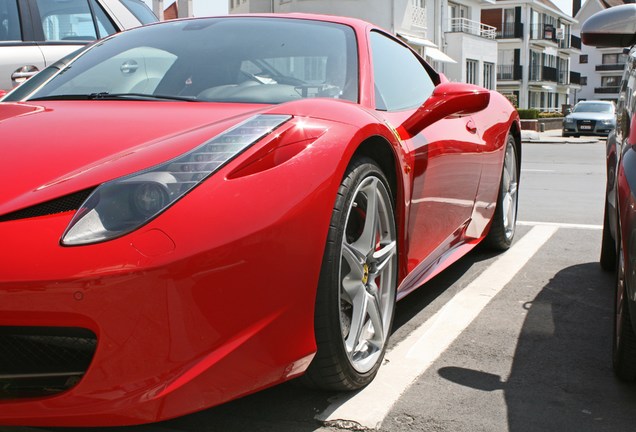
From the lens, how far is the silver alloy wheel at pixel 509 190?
5.16 meters

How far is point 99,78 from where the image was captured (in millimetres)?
3375

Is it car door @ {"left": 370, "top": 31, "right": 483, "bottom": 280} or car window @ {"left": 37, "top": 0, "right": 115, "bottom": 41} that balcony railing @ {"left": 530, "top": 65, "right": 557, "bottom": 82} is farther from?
car door @ {"left": 370, "top": 31, "right": 483, "bottom": 280}

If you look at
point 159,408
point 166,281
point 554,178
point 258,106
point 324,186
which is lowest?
point 554,178

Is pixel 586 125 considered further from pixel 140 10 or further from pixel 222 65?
pixel 222 65

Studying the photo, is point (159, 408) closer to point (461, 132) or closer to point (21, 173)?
point (21, 173)

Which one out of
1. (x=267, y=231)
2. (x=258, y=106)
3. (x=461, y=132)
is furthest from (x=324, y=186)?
(x=461, y=132)

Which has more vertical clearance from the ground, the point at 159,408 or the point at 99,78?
the point at 99,78

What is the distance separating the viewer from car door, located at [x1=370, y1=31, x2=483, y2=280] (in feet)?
10.7

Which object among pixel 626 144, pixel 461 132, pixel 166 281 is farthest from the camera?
pixel 461 132

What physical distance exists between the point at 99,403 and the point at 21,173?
667 millimetres

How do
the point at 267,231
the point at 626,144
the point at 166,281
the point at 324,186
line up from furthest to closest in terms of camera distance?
the point at 626,144
the point at 324,186
the point at 267,231
the point at 166,281

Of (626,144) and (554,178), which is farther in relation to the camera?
(554,178)

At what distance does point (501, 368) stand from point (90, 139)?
5.38ft

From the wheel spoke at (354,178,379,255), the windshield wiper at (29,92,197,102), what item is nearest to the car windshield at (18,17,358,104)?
the windshield wiper at (29,92,197,102)
